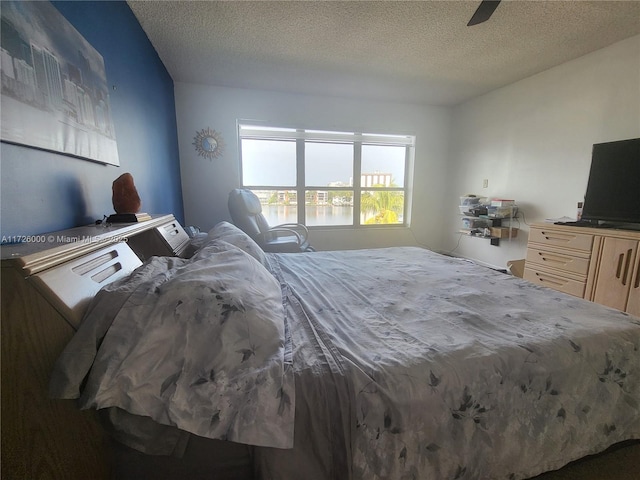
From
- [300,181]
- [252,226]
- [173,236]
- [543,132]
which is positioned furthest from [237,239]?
[543,132]

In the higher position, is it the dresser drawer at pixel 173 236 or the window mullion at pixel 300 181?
the window mullion at pixel 300 181

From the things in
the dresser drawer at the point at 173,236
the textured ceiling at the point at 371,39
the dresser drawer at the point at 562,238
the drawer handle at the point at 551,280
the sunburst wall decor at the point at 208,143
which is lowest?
the drawer handle at the point at 551,280

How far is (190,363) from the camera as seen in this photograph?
0.63 metres

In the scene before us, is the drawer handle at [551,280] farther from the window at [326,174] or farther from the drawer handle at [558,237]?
the window at [326,174]

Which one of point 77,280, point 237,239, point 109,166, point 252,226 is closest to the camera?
point 77,280

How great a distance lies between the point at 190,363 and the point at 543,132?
13.0ft

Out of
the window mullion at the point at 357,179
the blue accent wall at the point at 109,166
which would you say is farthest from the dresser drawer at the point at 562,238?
the blue accent wall at the point at 109,166

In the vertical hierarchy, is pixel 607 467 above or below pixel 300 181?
below

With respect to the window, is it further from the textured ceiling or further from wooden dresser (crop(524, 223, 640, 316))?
wooden dresser (crop(524, 223, 640, 316))

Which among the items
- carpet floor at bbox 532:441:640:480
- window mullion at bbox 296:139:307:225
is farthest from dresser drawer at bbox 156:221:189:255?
window mullion at bbox 296:139:307:225

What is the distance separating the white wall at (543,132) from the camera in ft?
7.71

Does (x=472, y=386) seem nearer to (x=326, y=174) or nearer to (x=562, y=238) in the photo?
(x=562, y=238)

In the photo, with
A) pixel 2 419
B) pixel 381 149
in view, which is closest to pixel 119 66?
pixel 2 419

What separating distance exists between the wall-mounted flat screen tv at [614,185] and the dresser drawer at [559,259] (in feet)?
1.18
